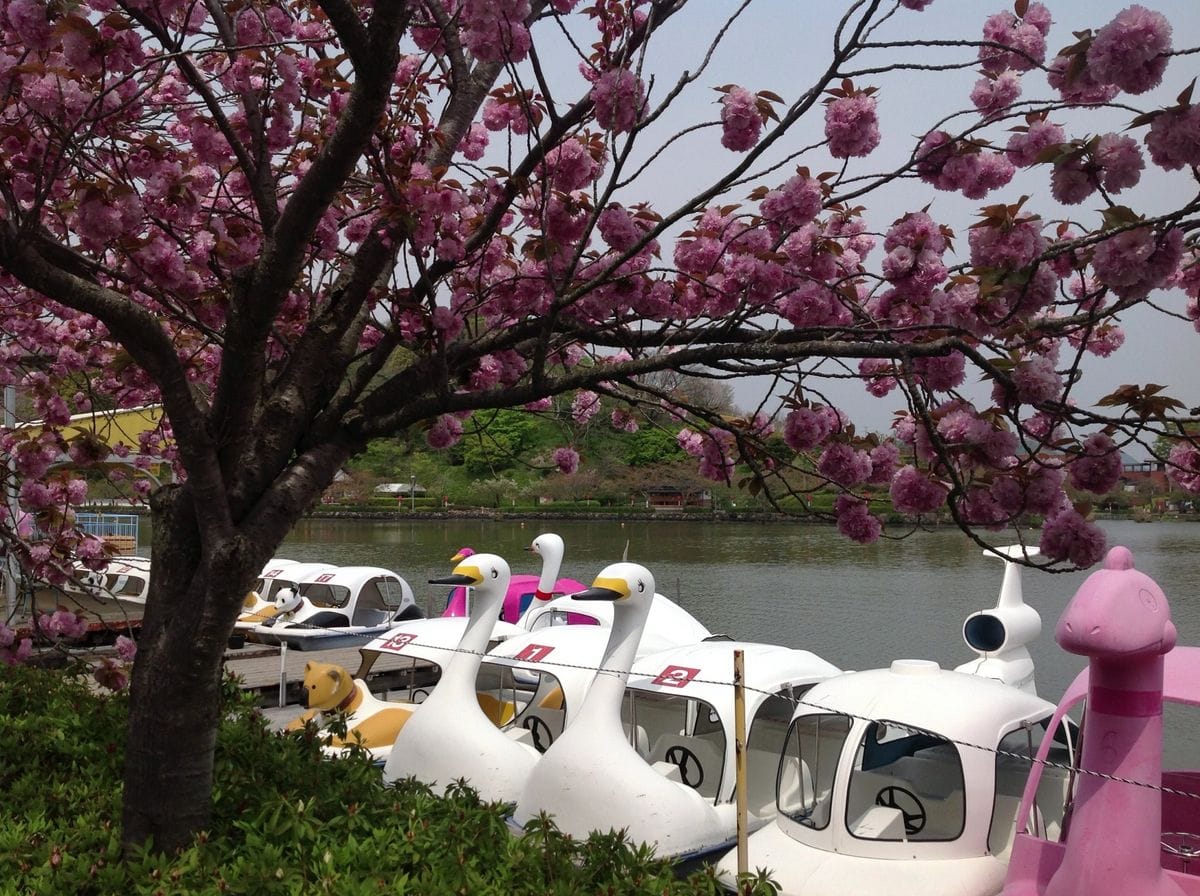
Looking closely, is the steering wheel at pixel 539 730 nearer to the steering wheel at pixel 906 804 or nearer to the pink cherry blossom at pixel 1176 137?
the steering wheel at pixel 906 804

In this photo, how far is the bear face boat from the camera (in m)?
14.6

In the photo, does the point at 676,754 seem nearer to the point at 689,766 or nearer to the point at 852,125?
the point at 689,766

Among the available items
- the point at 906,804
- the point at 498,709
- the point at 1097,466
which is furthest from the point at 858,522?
the point at 498,709

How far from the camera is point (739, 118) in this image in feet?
11.4

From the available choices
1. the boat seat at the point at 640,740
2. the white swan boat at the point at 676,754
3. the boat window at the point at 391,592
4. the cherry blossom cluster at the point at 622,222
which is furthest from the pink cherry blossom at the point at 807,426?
the boat window at the point at 391,592

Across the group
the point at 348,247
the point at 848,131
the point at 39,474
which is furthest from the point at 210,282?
the point at 848,131

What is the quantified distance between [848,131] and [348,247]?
2258mm

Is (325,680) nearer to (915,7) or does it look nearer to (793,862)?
(793,862)

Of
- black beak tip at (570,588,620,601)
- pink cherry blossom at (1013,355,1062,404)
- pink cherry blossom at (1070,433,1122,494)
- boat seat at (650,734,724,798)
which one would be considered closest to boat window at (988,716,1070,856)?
boat seat at (650,734,724,798)

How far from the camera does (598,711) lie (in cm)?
575

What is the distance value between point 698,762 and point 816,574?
57.5ft

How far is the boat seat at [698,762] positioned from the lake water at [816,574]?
9.11 feet

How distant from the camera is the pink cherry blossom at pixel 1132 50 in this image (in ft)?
7.24

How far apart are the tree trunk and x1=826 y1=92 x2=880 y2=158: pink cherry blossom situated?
2285 mm
